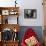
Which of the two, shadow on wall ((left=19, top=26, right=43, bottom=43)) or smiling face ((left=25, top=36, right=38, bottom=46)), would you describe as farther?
shadow on wall ((left=19, top=26, right=43, bottom=43))

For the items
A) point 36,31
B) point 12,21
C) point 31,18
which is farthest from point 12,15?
point 36,31

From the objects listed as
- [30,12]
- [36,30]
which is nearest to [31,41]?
[36,30]

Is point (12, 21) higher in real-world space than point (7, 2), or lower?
lower

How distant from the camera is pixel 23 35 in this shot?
555cm

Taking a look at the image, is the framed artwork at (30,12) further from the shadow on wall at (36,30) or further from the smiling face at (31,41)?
the smiling face at (31,41)

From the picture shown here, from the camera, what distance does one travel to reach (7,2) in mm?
5621

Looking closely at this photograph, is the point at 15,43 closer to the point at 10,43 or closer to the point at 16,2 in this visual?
the point at 10,43

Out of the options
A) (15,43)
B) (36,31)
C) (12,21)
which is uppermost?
(12,21)

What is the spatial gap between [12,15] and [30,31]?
0.86m

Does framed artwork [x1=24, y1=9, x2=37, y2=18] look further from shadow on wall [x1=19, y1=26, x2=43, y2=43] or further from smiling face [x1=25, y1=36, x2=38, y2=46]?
smiling face [x1=25, y1=36, x2=38, y2=46]

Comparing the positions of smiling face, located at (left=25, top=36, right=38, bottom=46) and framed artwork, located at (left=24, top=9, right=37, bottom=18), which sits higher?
framed artwork, located at (left=24, top=9, right=37, bottom=18)

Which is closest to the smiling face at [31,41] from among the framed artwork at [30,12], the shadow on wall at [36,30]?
the shadow on wall at [36,30]

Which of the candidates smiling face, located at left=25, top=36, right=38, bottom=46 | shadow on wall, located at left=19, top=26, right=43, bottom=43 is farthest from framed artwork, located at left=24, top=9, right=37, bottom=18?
smiling face, located at left=25, top=36, right=38, bottom=46

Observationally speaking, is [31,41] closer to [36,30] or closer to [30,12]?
[36,30]
